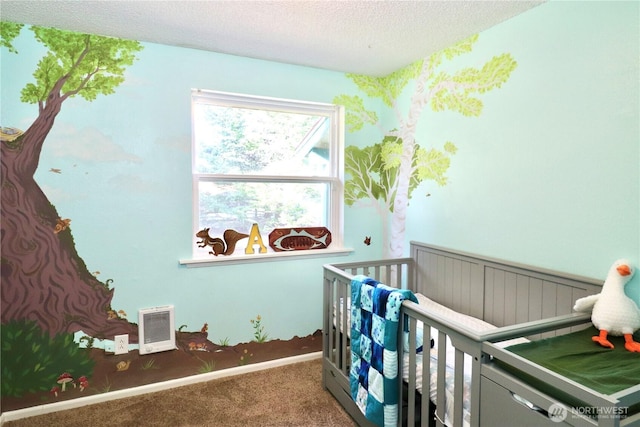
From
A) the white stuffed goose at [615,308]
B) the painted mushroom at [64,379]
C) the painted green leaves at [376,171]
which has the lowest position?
the painted mushroom at [64,379]

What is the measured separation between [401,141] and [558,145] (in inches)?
46.5

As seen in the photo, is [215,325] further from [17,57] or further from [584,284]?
[584,284]

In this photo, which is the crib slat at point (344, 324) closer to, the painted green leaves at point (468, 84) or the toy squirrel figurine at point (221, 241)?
the toy squirrel figurine at point (221, 241)

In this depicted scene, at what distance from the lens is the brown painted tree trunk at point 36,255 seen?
199 cm

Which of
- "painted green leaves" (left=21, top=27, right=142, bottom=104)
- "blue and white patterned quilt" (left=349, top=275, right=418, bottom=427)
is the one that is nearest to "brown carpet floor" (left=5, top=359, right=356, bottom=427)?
"blue and white patterned quilt" (left=349, top=275, right=418, bottom=427)

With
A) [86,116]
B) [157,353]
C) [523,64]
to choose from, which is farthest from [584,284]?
[86,116]

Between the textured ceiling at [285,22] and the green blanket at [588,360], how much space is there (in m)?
1.54

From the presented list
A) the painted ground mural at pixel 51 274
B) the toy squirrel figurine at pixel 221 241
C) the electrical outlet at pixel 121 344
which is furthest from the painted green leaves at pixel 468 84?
the electrical outlet at pixel 121 344

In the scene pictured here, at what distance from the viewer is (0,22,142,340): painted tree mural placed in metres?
1.99

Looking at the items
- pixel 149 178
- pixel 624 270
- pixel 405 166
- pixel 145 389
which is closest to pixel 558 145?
pixel 624 270

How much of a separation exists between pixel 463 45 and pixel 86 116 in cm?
227

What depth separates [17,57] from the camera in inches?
77.0

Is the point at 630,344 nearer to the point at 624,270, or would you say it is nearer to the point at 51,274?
the point at 624,270

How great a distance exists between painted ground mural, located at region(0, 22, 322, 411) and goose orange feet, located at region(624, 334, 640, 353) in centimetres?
245
